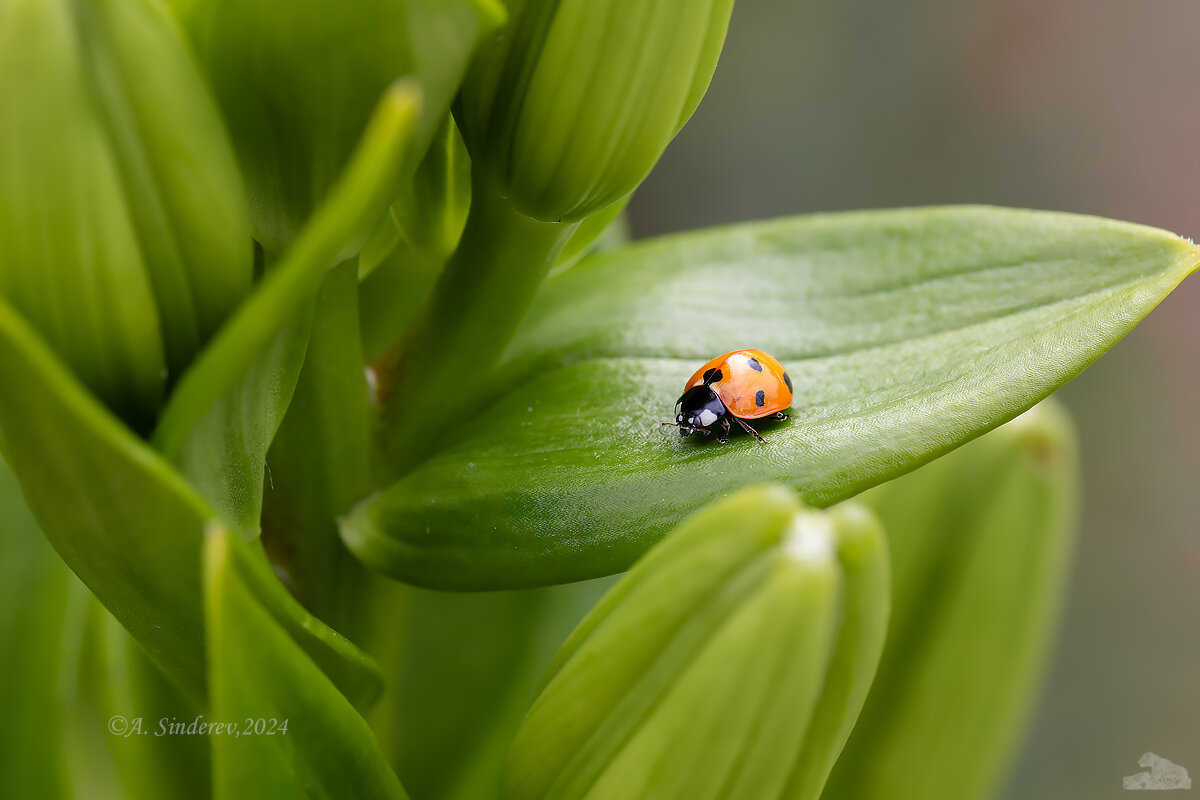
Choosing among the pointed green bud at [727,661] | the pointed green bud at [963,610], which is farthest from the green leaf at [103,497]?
the pointed green bud at [963,610]

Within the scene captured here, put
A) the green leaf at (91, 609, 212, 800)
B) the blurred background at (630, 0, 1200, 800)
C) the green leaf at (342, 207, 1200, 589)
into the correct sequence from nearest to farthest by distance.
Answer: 1. the green leaf at (342, 207, 1200, 589)
2. the green leaf at (91, 609, 212, 800)
3. the blurred background at (630, 0, 1200, 800)

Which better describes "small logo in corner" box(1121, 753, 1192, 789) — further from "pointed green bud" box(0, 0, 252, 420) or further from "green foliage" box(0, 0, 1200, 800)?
"pointed green bud" box(0, 0, 252, 420)

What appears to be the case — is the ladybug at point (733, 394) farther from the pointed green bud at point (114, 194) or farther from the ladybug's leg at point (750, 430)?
the pointed green bud at point (114, 194)

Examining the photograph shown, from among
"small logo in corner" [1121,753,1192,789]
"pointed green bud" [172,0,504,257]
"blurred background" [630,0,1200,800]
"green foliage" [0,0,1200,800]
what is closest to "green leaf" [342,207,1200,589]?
"green foliage" [0,0,1200,800]

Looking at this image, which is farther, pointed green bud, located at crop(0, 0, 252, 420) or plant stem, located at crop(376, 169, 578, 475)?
plant stem, located at crop(376, 169, 578, 475)

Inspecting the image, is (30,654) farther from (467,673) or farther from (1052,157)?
(1052,157)

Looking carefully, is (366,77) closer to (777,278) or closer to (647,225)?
(777,278)

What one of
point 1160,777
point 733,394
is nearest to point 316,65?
point 733,394
